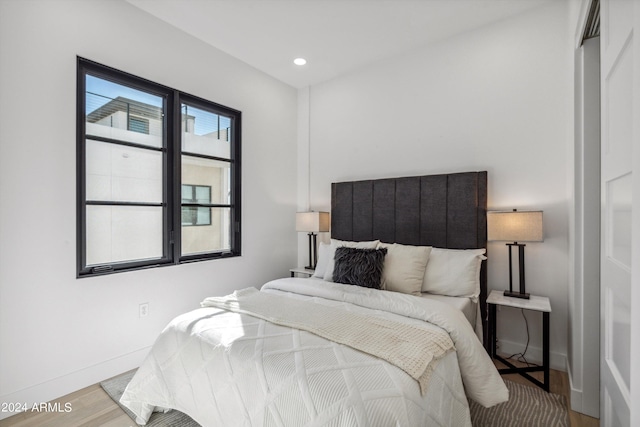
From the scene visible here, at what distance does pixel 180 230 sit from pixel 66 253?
87 cm

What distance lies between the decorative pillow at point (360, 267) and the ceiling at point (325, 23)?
79.1 inches

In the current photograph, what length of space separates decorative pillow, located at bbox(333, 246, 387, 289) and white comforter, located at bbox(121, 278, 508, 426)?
37cm

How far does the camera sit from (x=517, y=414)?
1889 millimetres

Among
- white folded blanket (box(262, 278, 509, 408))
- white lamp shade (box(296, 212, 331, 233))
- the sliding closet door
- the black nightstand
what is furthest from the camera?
white lamp shade (box(296, 212, 331, 233))

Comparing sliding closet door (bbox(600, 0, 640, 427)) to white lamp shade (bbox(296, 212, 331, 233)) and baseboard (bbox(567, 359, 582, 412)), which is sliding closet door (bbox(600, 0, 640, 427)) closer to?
baseboard (bbox(567, 359, 582, 412))

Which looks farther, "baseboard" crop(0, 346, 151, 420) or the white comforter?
"baseboard" crop(0, 346, 151, 420)

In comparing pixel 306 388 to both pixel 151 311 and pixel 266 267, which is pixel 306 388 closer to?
pixel 151 311

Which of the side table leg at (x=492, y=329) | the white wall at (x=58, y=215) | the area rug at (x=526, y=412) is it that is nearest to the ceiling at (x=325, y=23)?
the white wall at (x=58, y=215)

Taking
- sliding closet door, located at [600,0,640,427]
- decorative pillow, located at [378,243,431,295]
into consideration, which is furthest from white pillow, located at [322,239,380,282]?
sliding closet door, located at [600,0,640,427]

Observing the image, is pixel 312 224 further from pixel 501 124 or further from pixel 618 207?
pixel 618 207

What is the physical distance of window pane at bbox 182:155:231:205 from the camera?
9.95 feet

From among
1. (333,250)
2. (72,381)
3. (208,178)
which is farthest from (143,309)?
(333,250)

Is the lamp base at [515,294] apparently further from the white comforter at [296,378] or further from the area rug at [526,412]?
the white comforter at [296,378]

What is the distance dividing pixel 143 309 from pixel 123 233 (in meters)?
0.66
